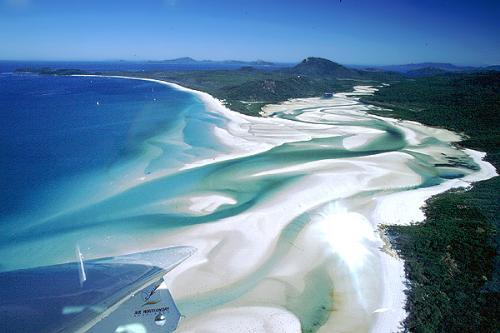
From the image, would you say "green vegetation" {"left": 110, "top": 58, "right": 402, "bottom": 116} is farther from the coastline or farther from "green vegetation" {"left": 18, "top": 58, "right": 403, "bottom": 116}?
the coastline

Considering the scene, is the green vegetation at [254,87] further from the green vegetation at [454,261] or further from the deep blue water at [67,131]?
the green vegetation at [454,261]

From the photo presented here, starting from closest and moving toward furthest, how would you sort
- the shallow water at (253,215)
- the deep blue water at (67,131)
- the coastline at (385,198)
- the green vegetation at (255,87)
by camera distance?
1. the coastline at (385,198)
2. the shallow water at (253,215)
3. the deep blue water at (67,131)
4. the green vegetation at (255,87)

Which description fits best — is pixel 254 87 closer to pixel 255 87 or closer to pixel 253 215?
pixel 255 87

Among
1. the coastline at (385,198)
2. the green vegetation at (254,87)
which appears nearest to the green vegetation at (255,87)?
the green vegetation at (254,87)

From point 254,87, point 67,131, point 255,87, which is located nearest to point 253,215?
point 67,131

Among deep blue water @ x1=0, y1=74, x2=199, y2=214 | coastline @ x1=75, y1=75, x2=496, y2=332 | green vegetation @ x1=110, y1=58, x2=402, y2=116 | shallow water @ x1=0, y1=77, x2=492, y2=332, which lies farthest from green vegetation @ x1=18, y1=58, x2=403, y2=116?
shallow water @ x1=0, y1=77, x2=492, y2=332
